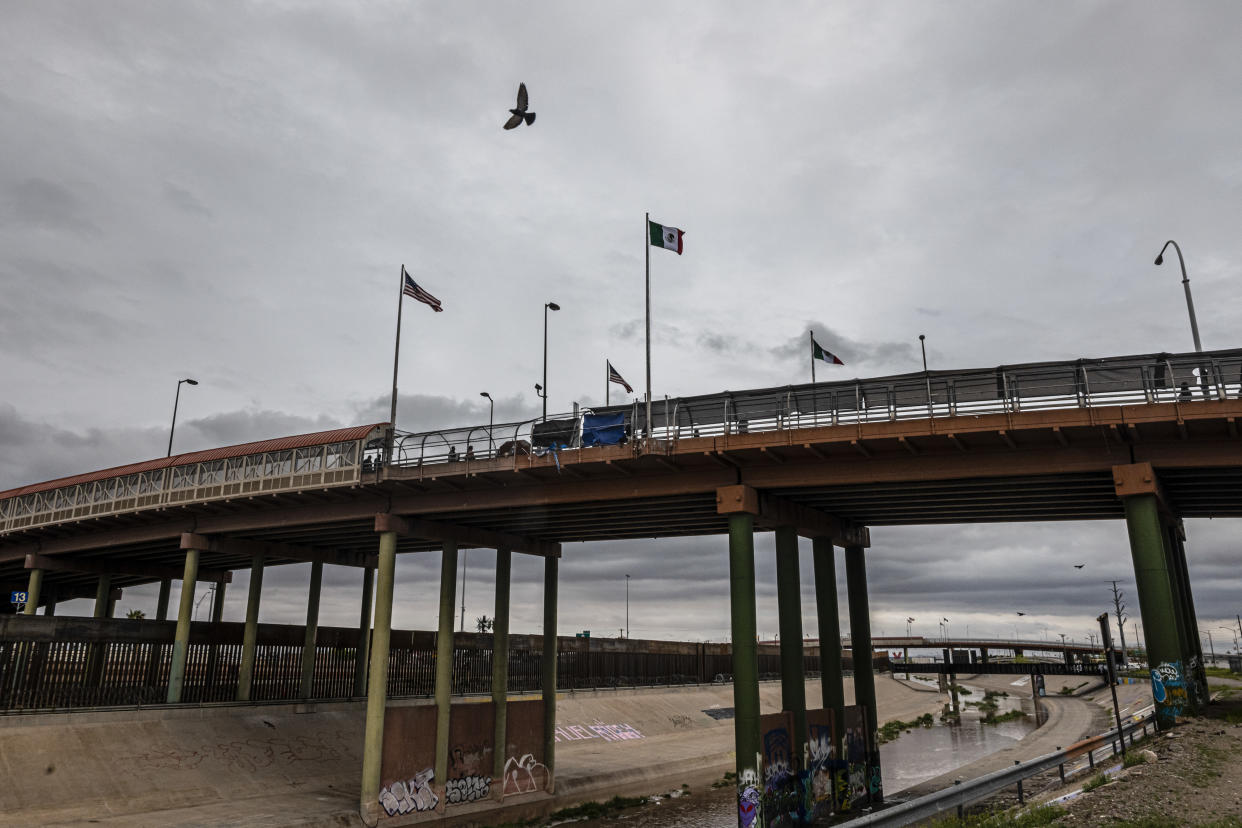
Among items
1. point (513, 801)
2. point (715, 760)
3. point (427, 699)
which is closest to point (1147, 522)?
point (513, 801)

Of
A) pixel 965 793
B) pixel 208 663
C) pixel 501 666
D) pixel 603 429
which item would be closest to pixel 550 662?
pixel 501 666

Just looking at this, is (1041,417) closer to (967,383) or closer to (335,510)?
(967,383)

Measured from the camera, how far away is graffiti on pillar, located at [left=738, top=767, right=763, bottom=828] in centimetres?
3008

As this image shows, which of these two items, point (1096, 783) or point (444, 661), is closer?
point (1096, 783)

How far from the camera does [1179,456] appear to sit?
93.0ft

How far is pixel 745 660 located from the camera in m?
31.5

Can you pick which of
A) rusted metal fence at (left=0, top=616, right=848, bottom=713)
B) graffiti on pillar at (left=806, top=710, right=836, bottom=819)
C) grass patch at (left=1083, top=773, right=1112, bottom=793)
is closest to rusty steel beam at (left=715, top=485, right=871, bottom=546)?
graffiti on pillar at (left=806, top=710, right=836, bottom=819)

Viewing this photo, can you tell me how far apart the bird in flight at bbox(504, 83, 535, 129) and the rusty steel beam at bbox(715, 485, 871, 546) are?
16.5m

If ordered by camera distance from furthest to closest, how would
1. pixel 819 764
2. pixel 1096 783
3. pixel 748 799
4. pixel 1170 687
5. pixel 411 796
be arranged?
1. pixel 411 796
2. pixel 819 764
3. pixel 748 799
4. pixel 1170 687
5. pixel 1096 783

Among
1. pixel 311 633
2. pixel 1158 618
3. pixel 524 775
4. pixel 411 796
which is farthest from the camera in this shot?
pixel 311 633

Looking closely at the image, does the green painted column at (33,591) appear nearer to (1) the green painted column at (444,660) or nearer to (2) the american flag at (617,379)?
(1) the green painted column at (444,660)

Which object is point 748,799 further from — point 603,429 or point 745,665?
point 603,429

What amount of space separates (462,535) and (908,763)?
46.0 m

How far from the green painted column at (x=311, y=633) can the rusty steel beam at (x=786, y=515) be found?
31059 millimetres
